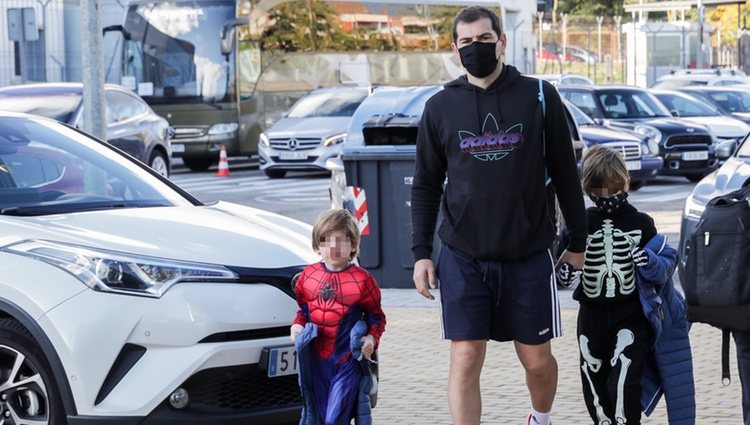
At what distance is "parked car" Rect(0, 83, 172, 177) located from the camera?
17812mm

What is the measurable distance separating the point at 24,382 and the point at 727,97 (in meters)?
23.5

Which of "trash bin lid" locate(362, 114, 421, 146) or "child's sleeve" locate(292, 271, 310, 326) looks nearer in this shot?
"child's sleeve" locate(292, 271, 310, 326)

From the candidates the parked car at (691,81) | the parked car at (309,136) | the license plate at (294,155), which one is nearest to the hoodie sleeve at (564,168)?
the parked car at (309,136)

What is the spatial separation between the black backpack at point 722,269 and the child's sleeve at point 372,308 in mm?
1148

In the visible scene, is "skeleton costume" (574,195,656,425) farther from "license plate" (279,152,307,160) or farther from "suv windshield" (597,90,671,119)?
"license plate" (279,152,307,160)

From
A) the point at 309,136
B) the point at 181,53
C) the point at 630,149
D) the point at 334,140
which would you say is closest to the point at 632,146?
the point at 630,149

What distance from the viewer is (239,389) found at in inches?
216

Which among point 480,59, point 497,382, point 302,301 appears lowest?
point 497,382

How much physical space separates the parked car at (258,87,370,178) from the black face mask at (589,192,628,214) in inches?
697

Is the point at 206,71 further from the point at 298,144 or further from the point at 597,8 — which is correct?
the point at 597,8

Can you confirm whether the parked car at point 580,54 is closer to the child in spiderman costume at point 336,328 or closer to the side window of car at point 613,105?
the side window of car at point 613,105

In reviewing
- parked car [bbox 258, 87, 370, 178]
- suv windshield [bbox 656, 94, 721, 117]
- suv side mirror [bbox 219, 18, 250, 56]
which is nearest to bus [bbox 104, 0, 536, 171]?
suv side mirror [bbox 219, 18, 250, 56]

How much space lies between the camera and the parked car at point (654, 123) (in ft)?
70.2

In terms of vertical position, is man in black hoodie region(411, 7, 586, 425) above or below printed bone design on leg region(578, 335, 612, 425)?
above
